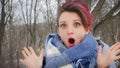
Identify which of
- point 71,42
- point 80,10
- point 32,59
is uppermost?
point 80,10

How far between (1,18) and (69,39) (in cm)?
2246

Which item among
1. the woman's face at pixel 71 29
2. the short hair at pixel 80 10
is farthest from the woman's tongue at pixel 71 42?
the short hair at pixel 80 10

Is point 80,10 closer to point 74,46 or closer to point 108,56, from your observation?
point 74,46

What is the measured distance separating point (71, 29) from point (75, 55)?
16cm

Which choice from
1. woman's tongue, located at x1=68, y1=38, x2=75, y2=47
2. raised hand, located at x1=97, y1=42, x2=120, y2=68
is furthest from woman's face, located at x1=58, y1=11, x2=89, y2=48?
raised hand, located at x1=97, y1=42, x2=120, y2=68

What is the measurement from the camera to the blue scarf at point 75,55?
6.05 feet

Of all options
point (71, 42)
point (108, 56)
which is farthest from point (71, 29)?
point (108, 56)

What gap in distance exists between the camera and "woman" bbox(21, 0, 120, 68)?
1840 mm

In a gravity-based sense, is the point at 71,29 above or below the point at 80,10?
below

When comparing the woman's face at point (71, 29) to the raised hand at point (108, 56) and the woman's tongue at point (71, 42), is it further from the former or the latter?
the raised hand at point (108, 56)

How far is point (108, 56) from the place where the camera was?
1.82 m

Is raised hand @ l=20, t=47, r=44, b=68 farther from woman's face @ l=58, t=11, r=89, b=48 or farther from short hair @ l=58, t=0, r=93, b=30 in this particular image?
short hair @ l=58, t=0, r=93, b=30

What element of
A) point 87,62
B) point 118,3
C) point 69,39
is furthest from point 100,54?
point 118,3

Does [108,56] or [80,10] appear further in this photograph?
[80,10]
